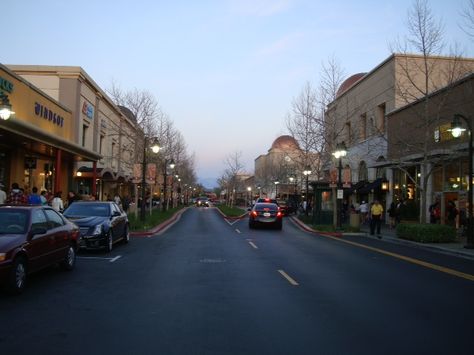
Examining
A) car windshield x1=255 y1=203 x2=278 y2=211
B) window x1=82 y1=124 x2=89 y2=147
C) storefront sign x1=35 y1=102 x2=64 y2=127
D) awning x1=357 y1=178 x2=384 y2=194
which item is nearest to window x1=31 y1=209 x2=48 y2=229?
storefront sign x1=35 y1=102 x2=64 y2=127

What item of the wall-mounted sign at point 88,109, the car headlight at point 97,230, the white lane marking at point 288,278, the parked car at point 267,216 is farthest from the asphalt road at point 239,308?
the wall-mounted sign at point 88,109

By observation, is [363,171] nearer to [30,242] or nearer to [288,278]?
[288,278]

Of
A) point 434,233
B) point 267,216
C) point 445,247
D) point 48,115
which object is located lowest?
point 445,247

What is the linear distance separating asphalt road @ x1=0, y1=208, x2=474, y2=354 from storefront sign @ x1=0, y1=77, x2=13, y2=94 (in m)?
10.8

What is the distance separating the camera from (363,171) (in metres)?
42.8

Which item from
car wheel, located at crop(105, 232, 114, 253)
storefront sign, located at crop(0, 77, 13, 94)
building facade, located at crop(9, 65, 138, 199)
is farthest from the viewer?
building facade, located at crop(9, 65, 138, 199)

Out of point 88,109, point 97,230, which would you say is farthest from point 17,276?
point 88,109

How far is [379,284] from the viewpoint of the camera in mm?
10742

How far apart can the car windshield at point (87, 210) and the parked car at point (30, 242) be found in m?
4.56

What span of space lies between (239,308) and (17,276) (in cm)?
383

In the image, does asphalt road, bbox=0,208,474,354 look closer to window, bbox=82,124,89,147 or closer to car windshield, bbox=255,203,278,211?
car windshield, bbox=255,203,278,211

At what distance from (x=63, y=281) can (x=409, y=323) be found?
21.8 ft

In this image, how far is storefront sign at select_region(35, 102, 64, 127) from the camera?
2649 cm

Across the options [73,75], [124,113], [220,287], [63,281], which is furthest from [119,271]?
[124,113]
